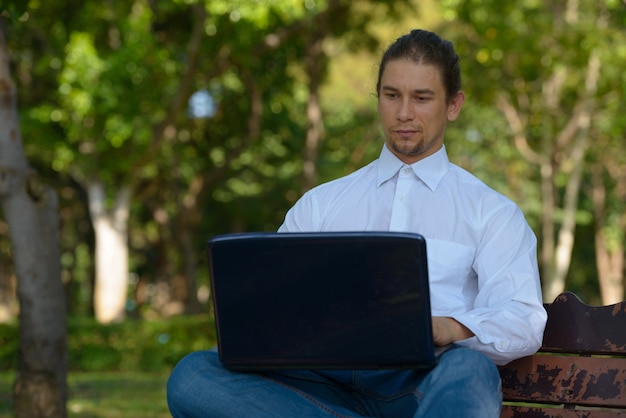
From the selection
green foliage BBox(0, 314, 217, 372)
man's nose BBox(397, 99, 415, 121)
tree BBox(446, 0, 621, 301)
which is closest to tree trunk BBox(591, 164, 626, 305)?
tree BBox(446, 0, 621, 301)

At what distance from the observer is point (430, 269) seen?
136 inches

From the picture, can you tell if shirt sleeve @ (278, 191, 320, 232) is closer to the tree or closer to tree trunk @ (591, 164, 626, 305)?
the tree

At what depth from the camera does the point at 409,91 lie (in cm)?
361

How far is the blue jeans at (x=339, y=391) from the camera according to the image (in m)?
2.96

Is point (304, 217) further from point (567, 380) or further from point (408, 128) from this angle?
point (567, 380)

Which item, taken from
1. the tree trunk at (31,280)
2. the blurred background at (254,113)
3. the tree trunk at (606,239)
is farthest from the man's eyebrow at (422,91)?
the tree trunk at (606,239)

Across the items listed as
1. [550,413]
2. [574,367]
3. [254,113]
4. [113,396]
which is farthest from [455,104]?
[254,113]

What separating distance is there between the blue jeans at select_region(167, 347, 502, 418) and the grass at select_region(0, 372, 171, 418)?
681 cm

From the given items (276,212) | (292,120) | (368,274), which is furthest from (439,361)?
(276,212)

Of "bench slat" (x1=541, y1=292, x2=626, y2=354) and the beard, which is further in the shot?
the beard

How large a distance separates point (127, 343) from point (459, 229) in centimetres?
1605

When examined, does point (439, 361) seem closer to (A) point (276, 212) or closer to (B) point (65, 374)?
(B) point (65, 374)

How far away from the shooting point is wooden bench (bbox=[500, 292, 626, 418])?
345 centimetres

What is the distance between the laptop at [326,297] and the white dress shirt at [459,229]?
0.36 meters
